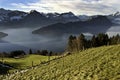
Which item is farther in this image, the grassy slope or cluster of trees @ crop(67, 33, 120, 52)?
cluster of trees @ crop(67, 33, 120, 52)

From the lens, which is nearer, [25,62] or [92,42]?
[25,62]

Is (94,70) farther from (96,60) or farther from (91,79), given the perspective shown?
(96,60)

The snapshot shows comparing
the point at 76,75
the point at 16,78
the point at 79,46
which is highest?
the point at 76,75

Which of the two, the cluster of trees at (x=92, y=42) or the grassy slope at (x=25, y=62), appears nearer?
the grassy slope at (x=25, y=62)

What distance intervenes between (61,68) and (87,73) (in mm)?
8297

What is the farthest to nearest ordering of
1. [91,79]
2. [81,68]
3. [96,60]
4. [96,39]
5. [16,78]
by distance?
1. [96,39]
2. [16,78]
3. [96,60]
4. [81,68]
5. [91,79]

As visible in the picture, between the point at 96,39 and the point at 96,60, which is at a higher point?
the point at 96,60

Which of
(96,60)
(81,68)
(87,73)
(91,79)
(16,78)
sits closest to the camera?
(91,79)

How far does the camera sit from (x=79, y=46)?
158m

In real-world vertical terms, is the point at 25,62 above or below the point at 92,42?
above

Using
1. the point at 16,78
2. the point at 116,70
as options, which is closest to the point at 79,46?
the point at 16,78

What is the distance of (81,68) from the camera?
35.8 metres

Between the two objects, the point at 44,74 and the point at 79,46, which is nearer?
the point at 44,74

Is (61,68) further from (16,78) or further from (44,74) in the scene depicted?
(16,78)
